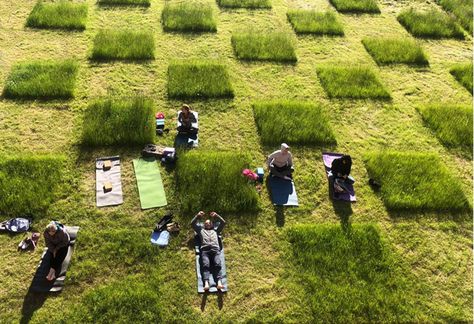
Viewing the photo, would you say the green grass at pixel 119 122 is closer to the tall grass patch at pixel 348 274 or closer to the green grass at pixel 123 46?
the green grass at pixel 123 46

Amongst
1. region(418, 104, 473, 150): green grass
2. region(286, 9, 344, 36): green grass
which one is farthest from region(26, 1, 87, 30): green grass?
region(418, 104, 473, 150): green grass

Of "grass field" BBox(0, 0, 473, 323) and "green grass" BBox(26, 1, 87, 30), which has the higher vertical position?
"green grass" BBox(26, 1, 87, 30)

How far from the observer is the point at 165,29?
642 inches

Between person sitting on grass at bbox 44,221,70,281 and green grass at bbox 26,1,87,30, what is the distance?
10.7 meters

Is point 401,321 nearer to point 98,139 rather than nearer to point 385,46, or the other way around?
point 98,139

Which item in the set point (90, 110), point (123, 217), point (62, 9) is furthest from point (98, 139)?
point (62, 9)

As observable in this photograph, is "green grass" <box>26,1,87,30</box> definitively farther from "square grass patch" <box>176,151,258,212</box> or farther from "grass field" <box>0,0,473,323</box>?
"square grass patch" <box>176,151,258,212</box>

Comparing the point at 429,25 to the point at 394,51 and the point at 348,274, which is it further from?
the point at 348,274

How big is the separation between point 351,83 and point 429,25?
720cm

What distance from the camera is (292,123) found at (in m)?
12.1

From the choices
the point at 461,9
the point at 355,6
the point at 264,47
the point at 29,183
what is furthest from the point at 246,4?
the point at 29,183

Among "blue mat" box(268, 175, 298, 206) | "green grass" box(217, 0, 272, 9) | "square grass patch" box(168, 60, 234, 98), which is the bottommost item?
"blue mat" box(268, 175, 298, 206)

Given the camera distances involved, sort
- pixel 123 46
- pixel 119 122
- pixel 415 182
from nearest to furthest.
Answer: pixel 415 182
pixel 119 122
pixel 123 46

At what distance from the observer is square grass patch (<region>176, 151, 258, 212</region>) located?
382 inches
